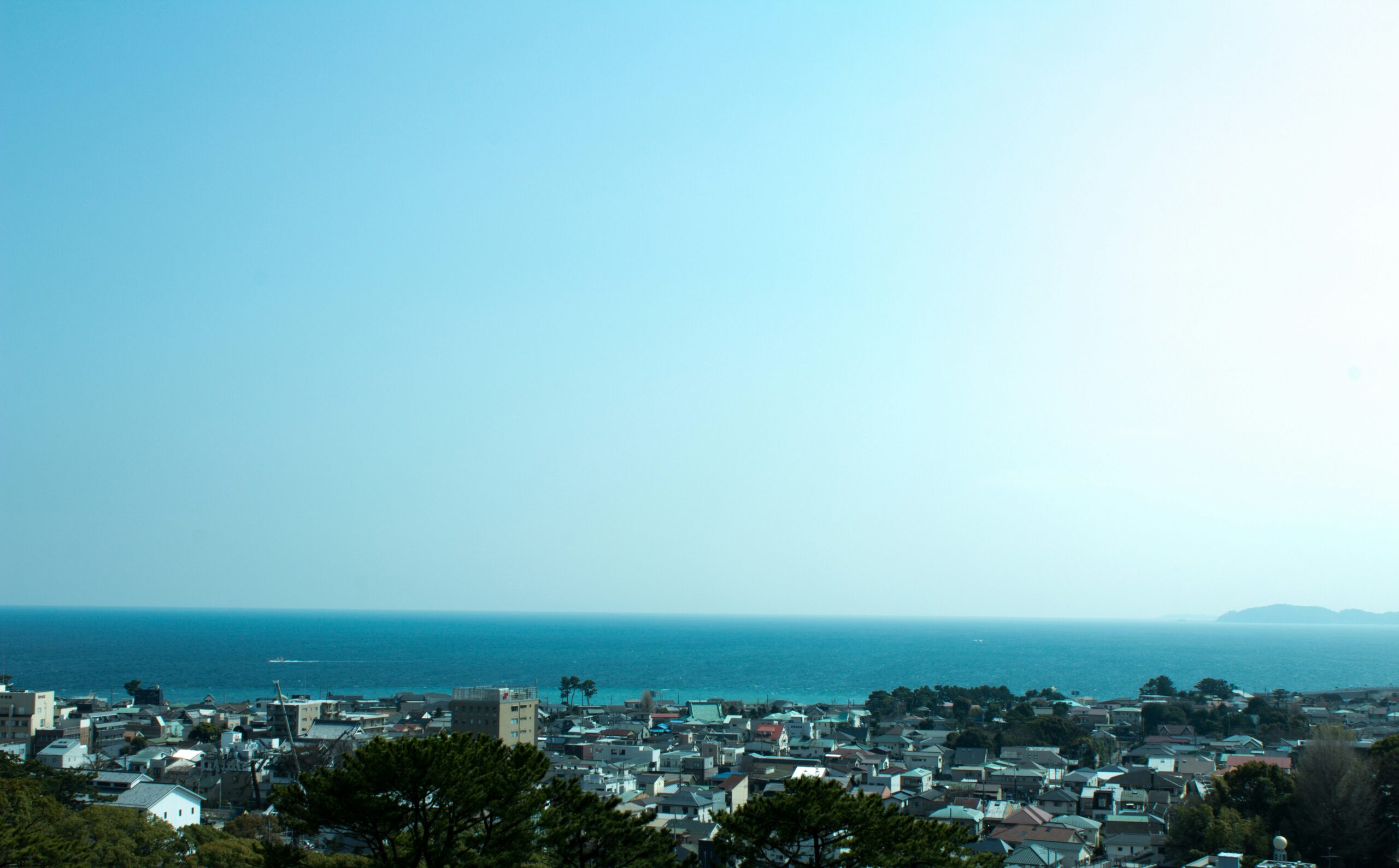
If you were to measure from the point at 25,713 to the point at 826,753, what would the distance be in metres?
33.2

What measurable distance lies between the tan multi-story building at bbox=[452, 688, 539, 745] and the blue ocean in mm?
32765

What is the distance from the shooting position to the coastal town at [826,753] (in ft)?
79.0

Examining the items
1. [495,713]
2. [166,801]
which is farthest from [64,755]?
[495,713]

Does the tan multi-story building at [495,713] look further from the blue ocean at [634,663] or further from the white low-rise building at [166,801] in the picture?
the blue ocean at [634,663]

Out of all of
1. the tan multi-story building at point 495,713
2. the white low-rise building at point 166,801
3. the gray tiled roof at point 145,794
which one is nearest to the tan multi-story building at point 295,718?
the tan multi-story building at point 495,713

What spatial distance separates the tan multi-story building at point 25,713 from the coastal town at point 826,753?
83 mm

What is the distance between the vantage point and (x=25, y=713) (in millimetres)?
41188

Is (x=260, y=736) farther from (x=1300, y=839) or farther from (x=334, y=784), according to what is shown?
(x=1300, y=839)

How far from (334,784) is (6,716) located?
3936 cm

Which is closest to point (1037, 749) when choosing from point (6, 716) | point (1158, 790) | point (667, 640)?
point (1158, 790)

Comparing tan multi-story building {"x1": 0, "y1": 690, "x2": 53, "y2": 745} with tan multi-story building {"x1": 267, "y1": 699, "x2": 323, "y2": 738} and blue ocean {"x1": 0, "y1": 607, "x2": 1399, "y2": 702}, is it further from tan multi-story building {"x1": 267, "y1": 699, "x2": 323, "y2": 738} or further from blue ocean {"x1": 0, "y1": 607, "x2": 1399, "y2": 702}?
blue ocean {"x1": 0, "y1": 607, "x2": 1399, "y2": 702}

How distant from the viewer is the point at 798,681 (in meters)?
86.3

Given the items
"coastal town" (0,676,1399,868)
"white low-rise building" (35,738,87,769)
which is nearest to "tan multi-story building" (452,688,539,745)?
"coastal town" (0,676,1399,868)

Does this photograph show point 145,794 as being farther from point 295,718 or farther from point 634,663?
point 634,663
